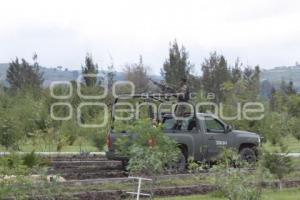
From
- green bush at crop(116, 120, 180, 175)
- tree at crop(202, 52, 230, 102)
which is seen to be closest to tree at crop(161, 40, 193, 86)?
tree at crop(202, 52, 230, 102)

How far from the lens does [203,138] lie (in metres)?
19.8

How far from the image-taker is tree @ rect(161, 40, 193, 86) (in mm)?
54303

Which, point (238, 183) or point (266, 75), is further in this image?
point (266, 75)

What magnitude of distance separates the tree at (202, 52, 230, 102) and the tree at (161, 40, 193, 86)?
4.95 feet

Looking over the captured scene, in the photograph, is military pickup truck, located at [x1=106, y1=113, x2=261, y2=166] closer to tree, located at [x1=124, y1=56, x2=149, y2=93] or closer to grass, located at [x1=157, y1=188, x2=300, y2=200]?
grass, located at [x1=157, y1=188, x2=300, y2=200]

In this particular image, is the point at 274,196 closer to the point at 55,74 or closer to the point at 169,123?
the point at 169,123

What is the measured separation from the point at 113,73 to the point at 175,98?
3026 cm

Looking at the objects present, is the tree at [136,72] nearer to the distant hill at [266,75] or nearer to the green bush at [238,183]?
the distant hill at [266,75]

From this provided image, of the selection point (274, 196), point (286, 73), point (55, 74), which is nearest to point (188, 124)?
point (274, 196)

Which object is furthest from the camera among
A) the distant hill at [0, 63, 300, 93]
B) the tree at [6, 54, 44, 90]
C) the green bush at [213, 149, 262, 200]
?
the distant hill at [0, 63, 300, 93]

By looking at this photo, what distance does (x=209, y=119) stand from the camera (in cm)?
2017

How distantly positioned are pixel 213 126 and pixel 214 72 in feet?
117

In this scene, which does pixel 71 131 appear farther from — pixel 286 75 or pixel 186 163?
pixel 286 75

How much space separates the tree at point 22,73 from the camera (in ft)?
185
